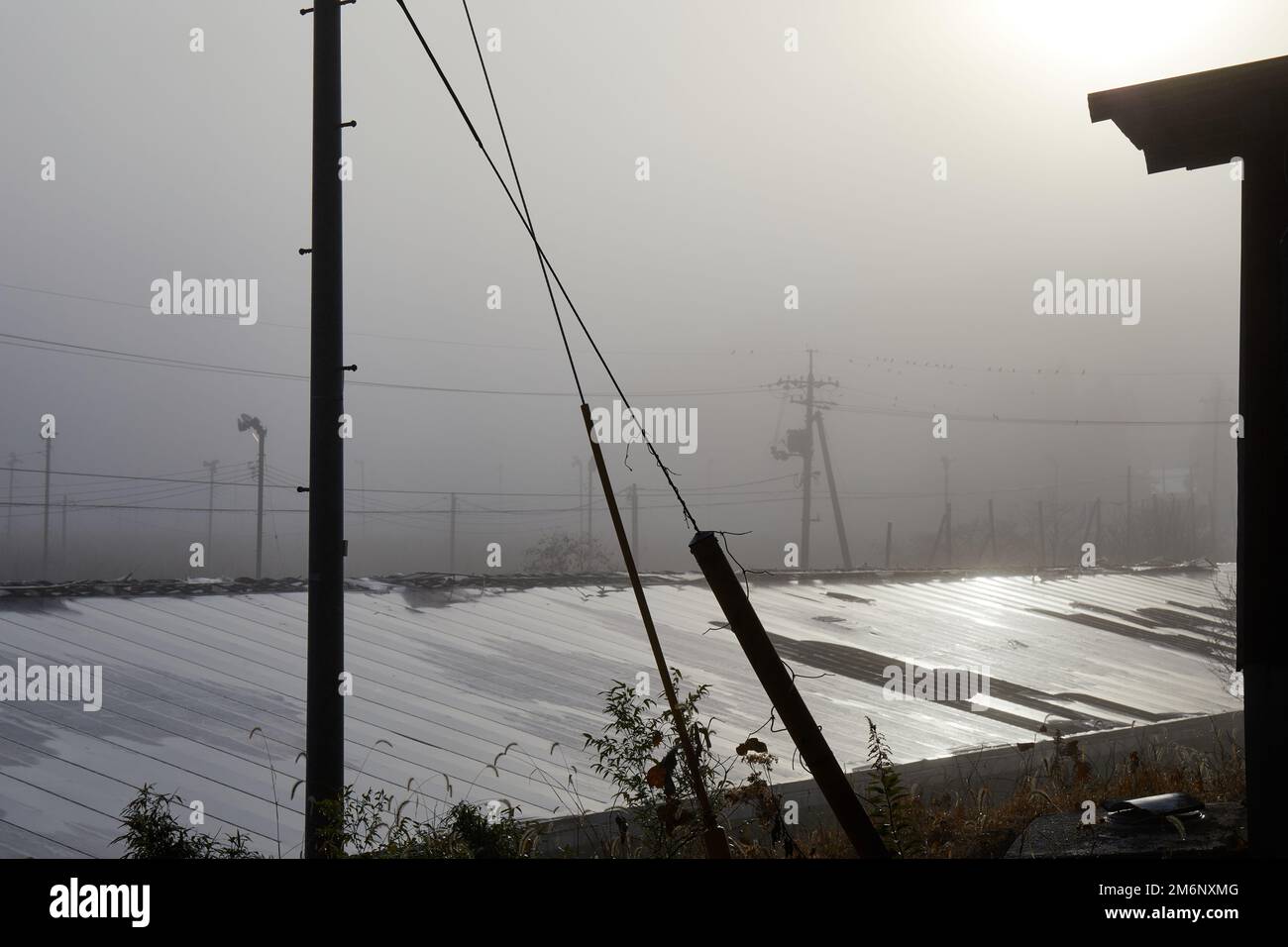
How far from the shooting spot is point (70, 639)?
12.4 meters

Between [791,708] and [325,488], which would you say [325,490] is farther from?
[791,708]

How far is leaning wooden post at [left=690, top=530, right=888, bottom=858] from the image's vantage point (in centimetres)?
377

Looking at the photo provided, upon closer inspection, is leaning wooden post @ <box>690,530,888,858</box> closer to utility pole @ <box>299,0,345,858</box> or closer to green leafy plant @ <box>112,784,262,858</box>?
green leafy plant @ <box>112,784,262,858</box>

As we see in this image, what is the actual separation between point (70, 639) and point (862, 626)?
13511 millimetres

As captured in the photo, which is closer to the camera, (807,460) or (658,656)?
(658,656)

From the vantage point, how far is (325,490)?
7.61m

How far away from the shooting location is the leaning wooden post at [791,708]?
12.4 feet

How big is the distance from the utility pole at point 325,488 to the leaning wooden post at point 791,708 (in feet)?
14.6

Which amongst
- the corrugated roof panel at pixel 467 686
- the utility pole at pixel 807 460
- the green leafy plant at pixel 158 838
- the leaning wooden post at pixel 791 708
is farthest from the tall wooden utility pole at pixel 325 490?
the utility pole at pixel 807 460

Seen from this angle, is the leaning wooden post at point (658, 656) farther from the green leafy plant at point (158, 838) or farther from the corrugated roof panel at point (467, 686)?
the corrugated roof panel at point (467, 686)

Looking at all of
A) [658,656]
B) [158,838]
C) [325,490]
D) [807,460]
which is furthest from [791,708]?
[807,460]

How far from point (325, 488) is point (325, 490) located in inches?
0.6
